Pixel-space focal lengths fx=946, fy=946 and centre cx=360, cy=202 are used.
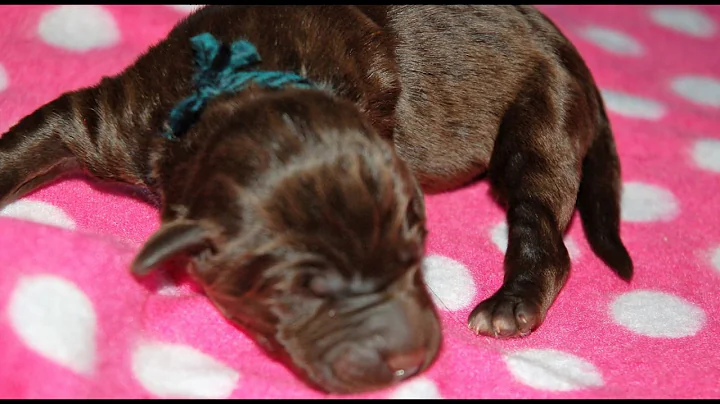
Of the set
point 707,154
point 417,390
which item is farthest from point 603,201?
point 417,390

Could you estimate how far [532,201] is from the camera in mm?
3416

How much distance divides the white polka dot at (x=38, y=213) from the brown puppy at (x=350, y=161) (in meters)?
0.07

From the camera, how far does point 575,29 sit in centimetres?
528

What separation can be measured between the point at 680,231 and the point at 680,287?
1.37 feet

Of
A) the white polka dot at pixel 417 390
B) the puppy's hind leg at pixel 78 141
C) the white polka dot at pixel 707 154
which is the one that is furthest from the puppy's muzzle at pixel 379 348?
the white polka dot at pixel 707 154

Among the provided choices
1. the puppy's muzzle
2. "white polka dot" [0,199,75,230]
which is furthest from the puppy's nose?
"white polka dot" [0,199,75,230]

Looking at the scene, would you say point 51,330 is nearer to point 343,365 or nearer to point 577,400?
point 343,365

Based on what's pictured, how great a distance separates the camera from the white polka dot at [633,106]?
4559 millimetres

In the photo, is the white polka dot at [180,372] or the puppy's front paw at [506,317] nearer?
the white polka dot at [180,372]

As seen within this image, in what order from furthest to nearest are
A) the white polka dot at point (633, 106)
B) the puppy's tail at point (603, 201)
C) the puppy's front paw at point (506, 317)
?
the white polka dot at point (633, 106) → the puppy's tail at point (603, 201) → the puppy's front paw at point (506, 317)

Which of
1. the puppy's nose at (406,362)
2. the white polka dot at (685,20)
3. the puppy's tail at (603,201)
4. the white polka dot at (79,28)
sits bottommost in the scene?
the white polka dot at (685,20)

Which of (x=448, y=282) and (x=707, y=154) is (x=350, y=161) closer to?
(x=448, y=282)

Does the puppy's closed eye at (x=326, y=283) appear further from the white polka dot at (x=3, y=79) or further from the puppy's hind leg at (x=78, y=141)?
the white polka dot at (x=3, y=79)

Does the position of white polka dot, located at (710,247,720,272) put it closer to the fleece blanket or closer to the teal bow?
the fleece blanket
